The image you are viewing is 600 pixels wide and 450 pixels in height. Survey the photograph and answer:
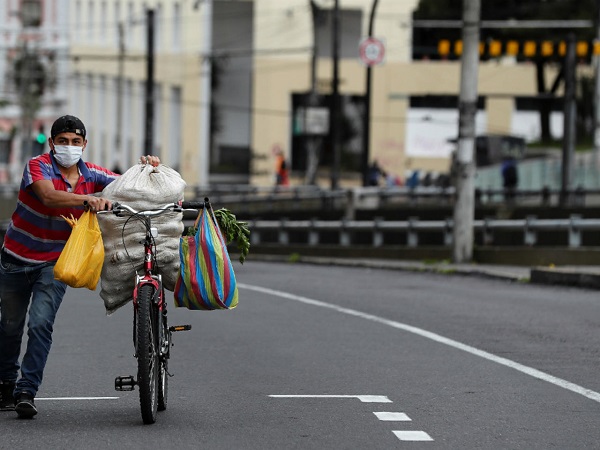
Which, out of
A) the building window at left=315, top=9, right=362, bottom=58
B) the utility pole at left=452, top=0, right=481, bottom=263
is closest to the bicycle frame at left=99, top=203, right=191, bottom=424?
the utility pole at left=452, top=0, right=481, bottom=263

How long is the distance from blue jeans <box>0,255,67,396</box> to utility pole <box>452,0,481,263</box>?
2010cm

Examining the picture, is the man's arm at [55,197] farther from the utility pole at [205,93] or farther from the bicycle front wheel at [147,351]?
the utility pole at [205,93]

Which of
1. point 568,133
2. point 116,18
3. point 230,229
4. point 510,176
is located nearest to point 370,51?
point 568,133

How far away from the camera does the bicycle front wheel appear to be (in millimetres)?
9320

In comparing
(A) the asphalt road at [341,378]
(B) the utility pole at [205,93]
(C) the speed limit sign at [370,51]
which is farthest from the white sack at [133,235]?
(B) the utility pole at [205,93]

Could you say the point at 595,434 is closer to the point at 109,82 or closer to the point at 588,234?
the point at 588,234

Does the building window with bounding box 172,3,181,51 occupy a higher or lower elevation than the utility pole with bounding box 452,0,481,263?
higher

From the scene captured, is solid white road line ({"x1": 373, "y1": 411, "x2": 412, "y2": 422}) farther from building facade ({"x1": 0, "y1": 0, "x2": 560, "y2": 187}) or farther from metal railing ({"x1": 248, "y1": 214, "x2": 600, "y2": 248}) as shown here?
building facade ({"x1": 0, "y1": 0, "x2": 560, "y2": 187})

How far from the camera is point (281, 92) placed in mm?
81562

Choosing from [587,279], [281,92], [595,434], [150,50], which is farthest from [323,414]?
[281,92]

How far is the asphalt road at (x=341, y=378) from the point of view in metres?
9.35

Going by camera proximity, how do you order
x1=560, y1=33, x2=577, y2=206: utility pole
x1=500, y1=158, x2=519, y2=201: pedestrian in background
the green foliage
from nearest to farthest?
1. the green foliage
2. x1=560, y1=33, x2=577, y2=206: utility pole
3. x1=500, y1=158, x2=519, y2=201: pedestrian in background

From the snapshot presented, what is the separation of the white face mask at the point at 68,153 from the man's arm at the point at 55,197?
0.57 feet

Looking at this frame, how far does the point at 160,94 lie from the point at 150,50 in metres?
29.7
